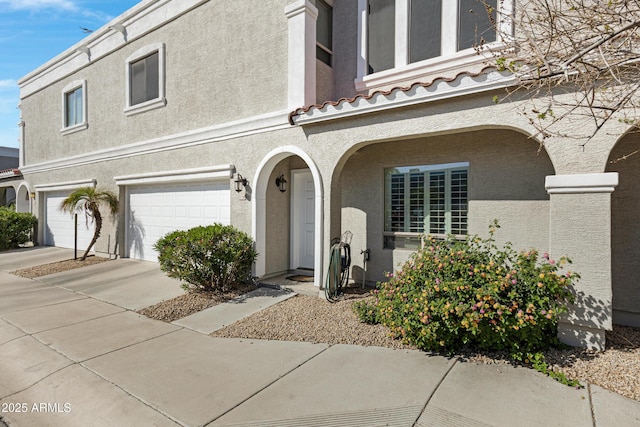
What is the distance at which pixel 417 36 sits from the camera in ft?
22.6

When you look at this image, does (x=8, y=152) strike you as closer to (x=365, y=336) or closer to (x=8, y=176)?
(x=8, y=176)

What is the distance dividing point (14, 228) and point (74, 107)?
5.76 metres

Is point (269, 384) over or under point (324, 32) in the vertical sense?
under

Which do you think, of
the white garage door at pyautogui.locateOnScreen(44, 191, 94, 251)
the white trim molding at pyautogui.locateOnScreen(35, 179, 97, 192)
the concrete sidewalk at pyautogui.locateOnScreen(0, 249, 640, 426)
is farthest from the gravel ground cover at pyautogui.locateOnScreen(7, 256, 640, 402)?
the white garage door at pyautogui.locateOnScreen(44, 191, 94, 251)

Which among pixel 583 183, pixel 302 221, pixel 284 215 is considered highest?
pixel 583 183

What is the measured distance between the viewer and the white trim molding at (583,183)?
3.88 meters

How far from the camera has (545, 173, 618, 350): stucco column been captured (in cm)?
394

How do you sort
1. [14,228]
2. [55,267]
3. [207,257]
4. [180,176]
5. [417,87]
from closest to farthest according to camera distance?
[417,87]
[207,257]
[180,176]
[55,267]
[14,228]

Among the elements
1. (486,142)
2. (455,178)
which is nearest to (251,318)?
(455,178)

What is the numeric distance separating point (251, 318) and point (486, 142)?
505cm

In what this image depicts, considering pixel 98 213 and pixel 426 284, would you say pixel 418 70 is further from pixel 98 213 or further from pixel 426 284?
pixel 98 213

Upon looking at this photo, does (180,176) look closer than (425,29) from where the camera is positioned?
No

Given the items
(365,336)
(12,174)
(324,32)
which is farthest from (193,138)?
(12,174)

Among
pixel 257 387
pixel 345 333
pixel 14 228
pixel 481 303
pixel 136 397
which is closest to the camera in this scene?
pixel 136 397
